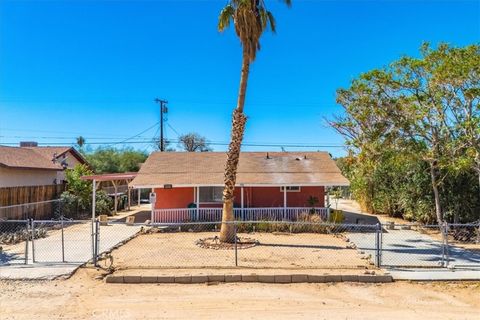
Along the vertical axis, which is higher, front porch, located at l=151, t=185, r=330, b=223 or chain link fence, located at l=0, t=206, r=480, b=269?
front porch, located at l=151, t=185, r=330, b=223

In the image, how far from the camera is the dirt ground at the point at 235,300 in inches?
332

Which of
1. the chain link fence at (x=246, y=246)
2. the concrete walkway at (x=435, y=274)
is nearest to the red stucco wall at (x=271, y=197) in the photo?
the chain link fence at (x=246, y=246)

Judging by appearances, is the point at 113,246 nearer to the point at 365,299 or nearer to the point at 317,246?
the point at 317,246

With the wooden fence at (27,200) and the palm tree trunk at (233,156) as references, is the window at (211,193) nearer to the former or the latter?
the palm tree trunk at (233,156)

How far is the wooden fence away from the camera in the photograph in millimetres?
19703

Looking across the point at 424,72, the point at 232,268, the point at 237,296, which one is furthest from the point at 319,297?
the point at 424,72

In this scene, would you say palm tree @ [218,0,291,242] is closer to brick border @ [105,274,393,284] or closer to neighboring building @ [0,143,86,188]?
brick border @ [105,274,393,284]

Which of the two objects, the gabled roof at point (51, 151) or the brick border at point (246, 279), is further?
the gabled roof at point (51, 151)

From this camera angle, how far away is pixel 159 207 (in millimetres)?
22828

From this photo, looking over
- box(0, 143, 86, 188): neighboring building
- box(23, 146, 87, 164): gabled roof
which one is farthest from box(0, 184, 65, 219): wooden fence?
box(23, 146, 87, 164): gabled roof

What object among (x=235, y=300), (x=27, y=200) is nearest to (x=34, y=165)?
(x=27, y=200)

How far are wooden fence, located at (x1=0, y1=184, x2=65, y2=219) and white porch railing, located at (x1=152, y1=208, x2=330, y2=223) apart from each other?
6732 mm

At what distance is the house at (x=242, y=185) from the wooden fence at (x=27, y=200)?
5811mm

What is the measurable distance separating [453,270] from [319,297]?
4661mm
